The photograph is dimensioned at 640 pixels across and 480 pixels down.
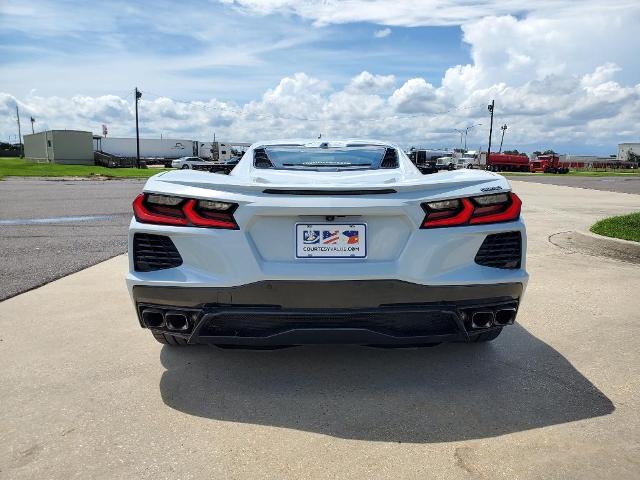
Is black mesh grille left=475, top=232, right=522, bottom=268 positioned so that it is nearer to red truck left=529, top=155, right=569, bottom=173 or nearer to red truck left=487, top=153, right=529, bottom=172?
red truck left=487, top=153, right=529, bottom=172

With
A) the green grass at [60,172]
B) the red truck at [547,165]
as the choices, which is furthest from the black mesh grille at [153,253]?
the red truck at [547,165]

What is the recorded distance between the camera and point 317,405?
269cm

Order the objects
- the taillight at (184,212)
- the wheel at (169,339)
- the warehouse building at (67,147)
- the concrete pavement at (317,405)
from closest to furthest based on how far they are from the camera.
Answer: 1. the concrete pavement at (317,405)
2. the taillight at (184,212)
3. the wheel at (169,339)
4. the warehouse building at (67,147)

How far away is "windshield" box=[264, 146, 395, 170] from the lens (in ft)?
11.7

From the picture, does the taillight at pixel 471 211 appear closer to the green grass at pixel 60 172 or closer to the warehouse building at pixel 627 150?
the green grass at pixel 60 172

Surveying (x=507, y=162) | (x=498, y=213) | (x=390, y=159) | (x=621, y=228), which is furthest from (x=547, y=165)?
(x=498, y=213)

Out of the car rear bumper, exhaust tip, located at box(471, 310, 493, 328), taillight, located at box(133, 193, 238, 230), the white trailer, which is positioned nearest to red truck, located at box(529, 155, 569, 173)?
the white trailer

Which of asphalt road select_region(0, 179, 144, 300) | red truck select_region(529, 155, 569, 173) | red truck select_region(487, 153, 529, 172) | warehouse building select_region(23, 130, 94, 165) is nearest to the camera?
asphalt road select_region(0, 179, 144, 300)

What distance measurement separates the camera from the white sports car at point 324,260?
2.56 meters

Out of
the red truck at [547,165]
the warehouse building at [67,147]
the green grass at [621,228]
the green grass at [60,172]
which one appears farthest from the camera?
the warehouse building at [67,147]

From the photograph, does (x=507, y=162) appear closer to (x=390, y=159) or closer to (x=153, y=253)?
(x=390, y=159)

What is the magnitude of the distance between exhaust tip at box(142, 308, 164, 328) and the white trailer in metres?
66.4

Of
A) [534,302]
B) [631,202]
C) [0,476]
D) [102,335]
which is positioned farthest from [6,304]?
[631,202]

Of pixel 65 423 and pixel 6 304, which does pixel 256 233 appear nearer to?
pixel 65 423
